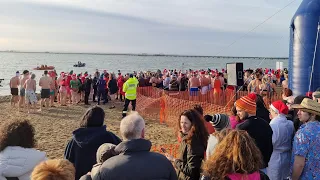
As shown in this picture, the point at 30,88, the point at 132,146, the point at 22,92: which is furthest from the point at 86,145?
the point at 22,92

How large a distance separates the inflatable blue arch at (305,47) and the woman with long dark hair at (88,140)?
7219mm

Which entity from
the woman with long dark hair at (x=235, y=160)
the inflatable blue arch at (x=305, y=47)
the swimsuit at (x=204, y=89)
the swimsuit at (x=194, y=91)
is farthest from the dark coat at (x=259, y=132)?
the swimsuit at (x=204, y=89)

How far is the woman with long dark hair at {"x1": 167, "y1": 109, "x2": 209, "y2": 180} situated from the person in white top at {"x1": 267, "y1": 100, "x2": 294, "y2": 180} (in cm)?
113

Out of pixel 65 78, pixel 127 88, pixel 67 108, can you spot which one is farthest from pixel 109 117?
pixel 65 78

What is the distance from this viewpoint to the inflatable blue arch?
8656mm

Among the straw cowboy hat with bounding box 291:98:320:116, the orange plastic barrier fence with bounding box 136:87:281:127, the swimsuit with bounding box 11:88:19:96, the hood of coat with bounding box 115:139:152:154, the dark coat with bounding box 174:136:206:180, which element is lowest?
the orange plastic barrier fence with bounding box 136:87:281:127

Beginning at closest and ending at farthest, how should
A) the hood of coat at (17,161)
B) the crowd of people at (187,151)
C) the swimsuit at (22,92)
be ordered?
1. the crowd of people at (187,151)
2. the hood of coat at (17,161)
3. the swimsuit at (22,92)

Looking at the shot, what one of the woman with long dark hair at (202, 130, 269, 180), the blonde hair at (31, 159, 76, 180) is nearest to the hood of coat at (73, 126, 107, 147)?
the blonde hair at (31, 159, 76, 180)

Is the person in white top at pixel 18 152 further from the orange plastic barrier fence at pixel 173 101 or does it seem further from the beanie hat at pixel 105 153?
the orange plastic barrier fence at pixel 173 101

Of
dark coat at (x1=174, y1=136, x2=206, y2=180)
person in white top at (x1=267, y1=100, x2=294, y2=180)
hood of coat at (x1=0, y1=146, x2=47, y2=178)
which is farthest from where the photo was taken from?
person in white top at (x1=267, y1=100, x2=294, y2=180)

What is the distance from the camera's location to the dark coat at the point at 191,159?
3067 millimetres

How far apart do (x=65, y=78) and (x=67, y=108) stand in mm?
1642

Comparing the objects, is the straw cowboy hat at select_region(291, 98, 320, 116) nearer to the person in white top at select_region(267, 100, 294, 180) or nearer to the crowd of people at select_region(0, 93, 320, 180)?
the crowd of people at select_region(0, 93, 320, 180)

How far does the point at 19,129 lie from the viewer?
2.80m
